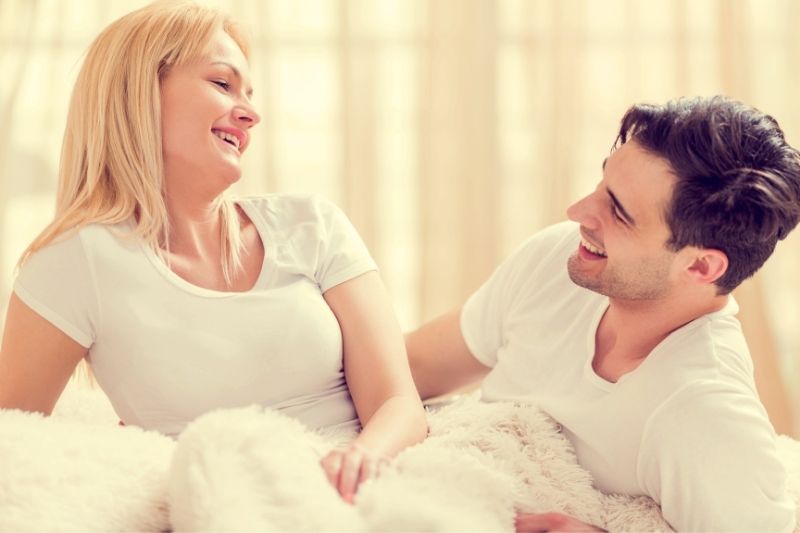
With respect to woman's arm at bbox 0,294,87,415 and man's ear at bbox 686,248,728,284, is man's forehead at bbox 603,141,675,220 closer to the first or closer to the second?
man's ear at bbox 686,248,728,284

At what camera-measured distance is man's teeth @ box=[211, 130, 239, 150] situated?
1686 millimetres

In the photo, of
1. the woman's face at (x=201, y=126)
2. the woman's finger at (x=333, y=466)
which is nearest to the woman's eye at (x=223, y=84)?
the woman's face at (x=201, y=126)

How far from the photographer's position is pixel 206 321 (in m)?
1.58

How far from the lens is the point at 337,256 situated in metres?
1.73

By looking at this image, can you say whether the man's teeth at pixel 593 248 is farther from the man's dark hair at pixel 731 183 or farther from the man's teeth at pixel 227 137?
the man's teeth at pixel 227 137

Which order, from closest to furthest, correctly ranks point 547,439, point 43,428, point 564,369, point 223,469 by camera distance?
1. point 223,469
2. point 43,428
3. point 547,439
4. point 564,369

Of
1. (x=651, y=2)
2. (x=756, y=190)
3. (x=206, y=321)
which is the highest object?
(x=651, y=2)

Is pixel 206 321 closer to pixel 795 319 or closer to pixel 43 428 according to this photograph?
pixel 43 428

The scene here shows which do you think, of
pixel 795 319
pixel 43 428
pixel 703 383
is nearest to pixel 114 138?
pixel 43 428

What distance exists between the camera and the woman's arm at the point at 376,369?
4.96 feet

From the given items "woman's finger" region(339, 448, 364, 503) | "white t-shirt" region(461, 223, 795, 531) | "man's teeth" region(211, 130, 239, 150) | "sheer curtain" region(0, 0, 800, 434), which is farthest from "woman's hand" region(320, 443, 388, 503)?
"sheer curtain" region(0, 0, 800, 434)

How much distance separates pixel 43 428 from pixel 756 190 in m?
1.11

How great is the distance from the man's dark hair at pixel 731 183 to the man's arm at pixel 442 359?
56cm

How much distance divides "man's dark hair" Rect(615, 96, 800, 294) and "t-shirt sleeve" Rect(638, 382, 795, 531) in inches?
8.4
